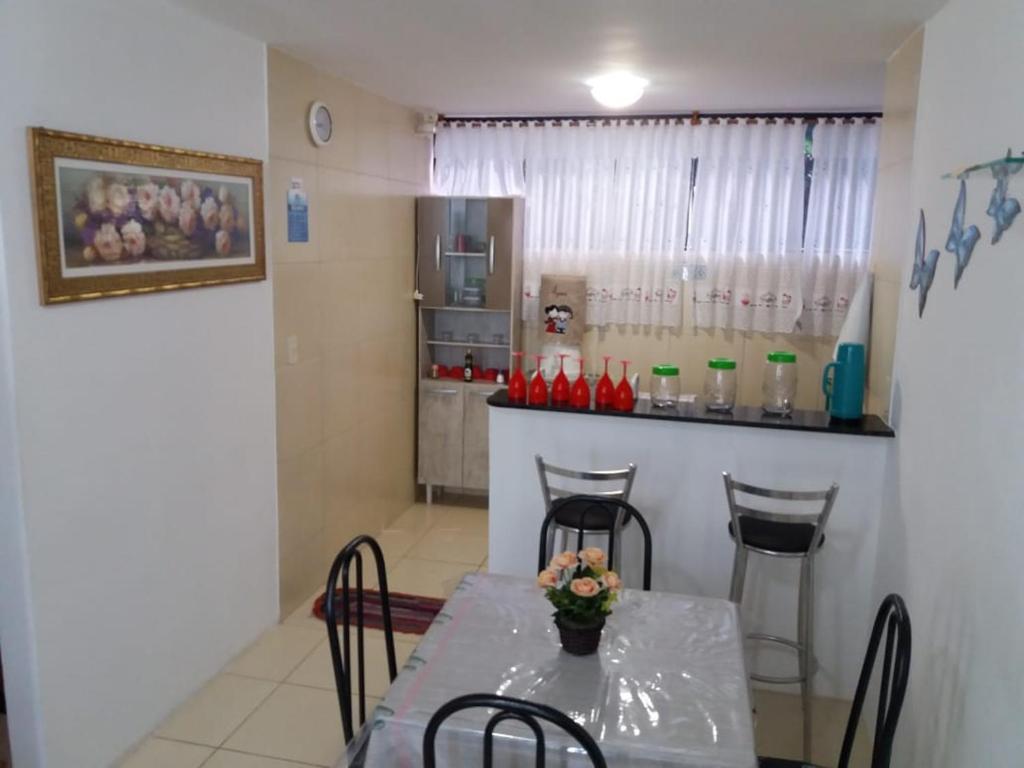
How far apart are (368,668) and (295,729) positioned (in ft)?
1.49

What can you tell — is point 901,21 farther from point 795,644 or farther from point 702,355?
point 702,355

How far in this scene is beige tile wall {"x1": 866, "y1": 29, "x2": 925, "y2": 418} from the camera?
2.86 metres

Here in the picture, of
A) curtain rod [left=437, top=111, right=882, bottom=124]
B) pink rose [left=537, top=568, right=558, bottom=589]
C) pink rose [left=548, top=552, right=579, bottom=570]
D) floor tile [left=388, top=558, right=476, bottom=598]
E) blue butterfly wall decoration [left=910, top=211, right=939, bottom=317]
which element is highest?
curtain rod [left=437, top=111, right=882, bottom=124]

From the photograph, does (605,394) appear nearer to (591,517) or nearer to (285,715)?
(591,517)

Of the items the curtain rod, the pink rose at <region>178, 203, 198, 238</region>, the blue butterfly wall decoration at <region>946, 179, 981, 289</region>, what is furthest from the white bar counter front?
the curtain rod

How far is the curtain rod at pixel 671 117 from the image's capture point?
14.9 feet

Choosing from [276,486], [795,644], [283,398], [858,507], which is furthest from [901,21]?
[276,486]

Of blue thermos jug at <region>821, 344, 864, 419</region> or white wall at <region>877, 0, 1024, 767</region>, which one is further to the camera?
blue thermos jug at <region>821, 344, 864, 419</region>

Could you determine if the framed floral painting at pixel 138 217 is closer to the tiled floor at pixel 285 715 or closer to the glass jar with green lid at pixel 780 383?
the tiled floor at pixel 285 715

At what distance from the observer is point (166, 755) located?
2736 millimetres

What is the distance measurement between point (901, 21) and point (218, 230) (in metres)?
2.46

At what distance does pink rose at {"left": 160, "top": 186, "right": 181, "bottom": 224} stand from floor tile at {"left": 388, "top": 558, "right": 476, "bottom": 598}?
6.83ft

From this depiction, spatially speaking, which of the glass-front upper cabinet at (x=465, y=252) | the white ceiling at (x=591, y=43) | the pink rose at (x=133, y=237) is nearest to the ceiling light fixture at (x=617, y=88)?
the white ceiling at (x=591, y=43)

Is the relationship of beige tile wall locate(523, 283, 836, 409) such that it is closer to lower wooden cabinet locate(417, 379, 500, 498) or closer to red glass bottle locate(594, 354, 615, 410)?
lower wooden cabinet locate(417, 379, 500, 498)
